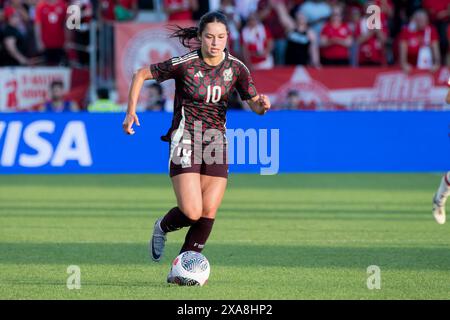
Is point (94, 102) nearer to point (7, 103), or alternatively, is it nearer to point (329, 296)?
point (7, 103)

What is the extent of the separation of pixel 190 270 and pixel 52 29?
553 inches

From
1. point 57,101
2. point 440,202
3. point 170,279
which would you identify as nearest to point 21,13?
point 57,101

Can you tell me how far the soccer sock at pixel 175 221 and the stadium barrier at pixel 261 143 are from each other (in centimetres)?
924

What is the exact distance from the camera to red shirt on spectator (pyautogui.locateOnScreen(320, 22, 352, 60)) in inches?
853

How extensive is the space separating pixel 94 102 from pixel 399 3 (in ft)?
22.6

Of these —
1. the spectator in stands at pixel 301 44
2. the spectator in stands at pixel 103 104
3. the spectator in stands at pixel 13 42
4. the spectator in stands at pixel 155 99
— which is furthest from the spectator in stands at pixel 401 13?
the spectator in stands at pixel 13 42

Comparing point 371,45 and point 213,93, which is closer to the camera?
point 213,93

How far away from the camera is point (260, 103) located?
8.80 m

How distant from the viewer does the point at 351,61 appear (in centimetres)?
2261

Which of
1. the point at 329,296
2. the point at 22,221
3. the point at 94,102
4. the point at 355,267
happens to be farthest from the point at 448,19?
the point at 329,296

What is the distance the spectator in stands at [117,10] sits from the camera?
21719mm

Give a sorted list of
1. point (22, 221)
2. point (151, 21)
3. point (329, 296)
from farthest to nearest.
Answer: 1. point (151, 21)
2. point (22, 221)
3. point (329, 296)

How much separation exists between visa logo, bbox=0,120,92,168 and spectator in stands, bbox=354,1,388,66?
20.9ft

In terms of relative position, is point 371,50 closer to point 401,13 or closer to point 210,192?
point 401,13
